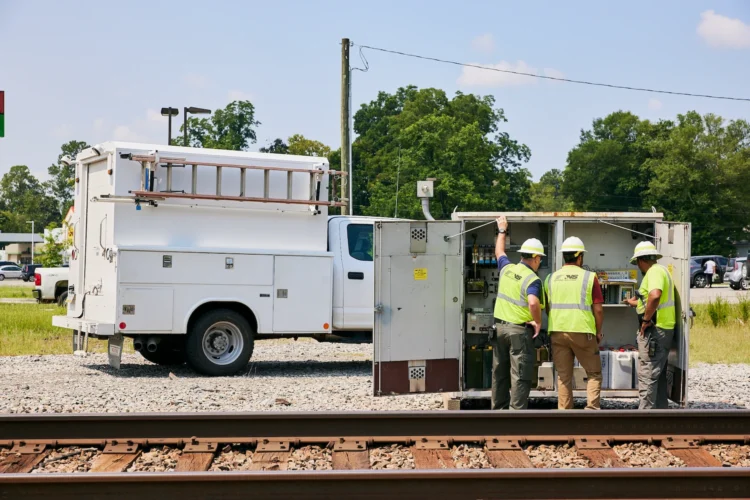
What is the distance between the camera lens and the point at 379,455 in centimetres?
712

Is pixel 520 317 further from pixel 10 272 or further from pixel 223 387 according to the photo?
pixel 10 272

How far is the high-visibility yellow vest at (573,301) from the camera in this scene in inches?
337

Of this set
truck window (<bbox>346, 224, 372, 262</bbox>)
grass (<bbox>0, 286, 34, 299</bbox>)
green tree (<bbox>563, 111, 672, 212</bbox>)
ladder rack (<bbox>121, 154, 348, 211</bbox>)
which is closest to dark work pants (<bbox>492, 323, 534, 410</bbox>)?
truck window (<bbox>346, 224, 372, 262</bbox>)

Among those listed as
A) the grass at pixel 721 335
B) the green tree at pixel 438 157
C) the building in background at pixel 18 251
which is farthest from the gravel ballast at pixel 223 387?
the building in background at pixel 18 251

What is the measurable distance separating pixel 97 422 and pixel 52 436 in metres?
0.37

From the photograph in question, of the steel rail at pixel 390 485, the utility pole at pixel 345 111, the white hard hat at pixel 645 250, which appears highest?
the utility pole at pixel 345 111

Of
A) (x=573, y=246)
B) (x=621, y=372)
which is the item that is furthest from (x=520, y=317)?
(x=621, y=372)

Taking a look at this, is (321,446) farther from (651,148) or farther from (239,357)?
(651,148)

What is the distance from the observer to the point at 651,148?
7838 cm

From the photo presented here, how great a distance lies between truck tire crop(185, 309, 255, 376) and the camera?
39.3 ft

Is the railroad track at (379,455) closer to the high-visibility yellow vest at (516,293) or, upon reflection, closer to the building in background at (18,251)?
the high-visibility yellow vest at (516,293)

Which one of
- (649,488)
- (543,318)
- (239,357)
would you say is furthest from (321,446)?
(239,357)

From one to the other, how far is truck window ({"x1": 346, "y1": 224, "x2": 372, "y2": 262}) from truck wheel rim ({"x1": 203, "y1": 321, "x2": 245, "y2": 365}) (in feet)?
6.54

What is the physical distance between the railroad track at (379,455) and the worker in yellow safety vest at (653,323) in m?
1.06
